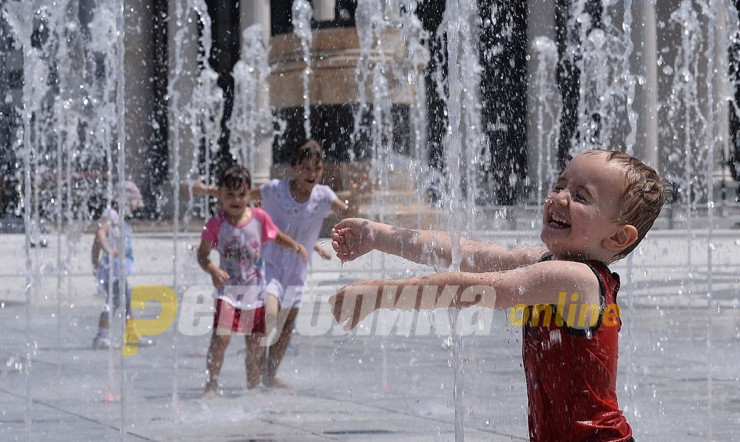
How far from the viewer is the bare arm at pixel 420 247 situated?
2.47 meters

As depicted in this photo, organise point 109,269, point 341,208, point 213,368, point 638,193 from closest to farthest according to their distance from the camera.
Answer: point 638,193 → point 213,368 → point 341,208 → point 109,269

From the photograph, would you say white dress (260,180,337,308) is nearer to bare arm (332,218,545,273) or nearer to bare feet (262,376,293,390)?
bare feet (262,376,293,390)

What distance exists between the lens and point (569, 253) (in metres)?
2.48

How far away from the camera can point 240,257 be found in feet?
22.2

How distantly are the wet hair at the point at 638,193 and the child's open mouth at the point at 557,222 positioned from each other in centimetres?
10

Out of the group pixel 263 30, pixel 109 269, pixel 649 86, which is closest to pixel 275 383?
pixel 109 269

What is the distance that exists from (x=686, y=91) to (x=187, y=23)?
14.2 metres

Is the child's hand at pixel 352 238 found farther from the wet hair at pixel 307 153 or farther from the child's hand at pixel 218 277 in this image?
the child's hand at pixel 218 277

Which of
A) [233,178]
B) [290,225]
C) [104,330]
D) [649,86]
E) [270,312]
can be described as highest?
[649,86]

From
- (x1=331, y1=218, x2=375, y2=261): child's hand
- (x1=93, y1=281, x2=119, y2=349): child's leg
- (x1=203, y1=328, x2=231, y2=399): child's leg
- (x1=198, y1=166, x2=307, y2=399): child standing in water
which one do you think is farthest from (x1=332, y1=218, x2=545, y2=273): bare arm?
(x1=93, y1=281, x2=119, y2=349): child's leg

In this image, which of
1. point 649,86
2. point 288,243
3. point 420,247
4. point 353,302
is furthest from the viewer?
point 649,86

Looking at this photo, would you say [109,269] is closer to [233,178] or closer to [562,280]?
[233,178]

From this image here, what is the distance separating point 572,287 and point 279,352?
181 inches

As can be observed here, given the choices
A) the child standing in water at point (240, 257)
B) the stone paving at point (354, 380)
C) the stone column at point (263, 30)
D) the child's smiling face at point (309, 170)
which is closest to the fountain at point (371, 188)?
the stone paving at point (354, 380)
